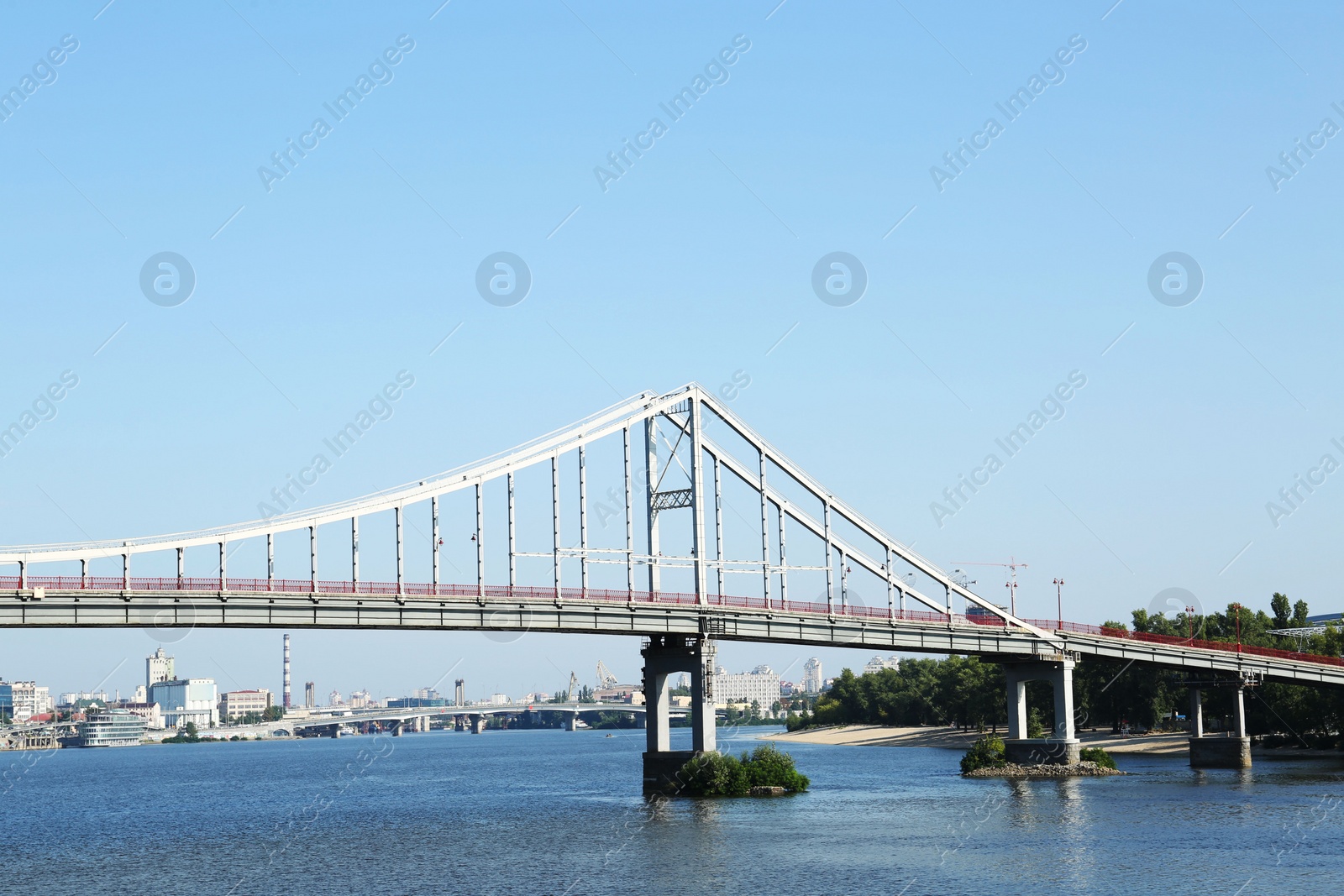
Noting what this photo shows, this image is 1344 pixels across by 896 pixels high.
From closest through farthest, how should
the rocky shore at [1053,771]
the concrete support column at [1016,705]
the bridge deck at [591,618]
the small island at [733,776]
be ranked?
1. the bridge deck at [591,618]
2. the small island at [733,776]
3. the rocky shore at [1053,771]
4. the concrete support column at [1016,705]

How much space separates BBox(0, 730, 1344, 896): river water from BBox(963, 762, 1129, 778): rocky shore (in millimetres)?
3212

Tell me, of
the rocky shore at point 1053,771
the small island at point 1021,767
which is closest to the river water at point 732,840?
the small island at point 1021,767

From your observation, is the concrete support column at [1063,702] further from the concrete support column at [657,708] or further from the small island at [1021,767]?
the concrete support column at [657,708]

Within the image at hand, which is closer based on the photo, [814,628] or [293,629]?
[293,629]

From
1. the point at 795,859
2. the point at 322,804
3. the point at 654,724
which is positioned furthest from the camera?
the point at 322,804

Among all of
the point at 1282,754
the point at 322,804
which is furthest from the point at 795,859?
the point at 1282,754

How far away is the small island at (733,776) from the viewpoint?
304 feet

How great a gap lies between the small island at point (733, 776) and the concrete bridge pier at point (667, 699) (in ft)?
3.18

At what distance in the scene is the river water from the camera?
57812mm

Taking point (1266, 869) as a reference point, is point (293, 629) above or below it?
above

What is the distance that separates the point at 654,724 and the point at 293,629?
2787 cm

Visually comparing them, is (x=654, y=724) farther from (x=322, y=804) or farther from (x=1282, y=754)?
(x=1282, y=754)

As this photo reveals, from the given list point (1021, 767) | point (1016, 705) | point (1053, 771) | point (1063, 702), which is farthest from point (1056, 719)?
point (1053, 771)

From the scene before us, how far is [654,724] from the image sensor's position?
96.4 meters
